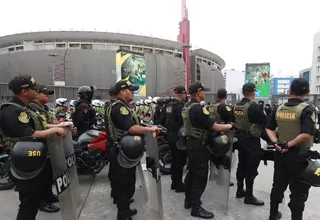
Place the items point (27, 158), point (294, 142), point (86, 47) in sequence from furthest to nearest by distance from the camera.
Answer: point (86, 47) < point (294, 142) < point (27, 158)

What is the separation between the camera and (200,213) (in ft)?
10.3

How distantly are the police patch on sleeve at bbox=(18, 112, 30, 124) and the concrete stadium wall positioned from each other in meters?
39.1

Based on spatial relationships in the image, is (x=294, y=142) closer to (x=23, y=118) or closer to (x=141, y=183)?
(x=141, y=183)

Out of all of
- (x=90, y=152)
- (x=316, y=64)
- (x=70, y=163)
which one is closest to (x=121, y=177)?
(x=70, y=163)

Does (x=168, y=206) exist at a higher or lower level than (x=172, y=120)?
lower

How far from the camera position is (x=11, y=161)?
87.7 inches

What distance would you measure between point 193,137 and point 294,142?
120 centimetres

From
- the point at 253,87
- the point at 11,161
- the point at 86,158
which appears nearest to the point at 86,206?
the point at 86,158

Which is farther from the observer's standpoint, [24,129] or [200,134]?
[200,134]

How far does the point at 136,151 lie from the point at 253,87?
6.92 ft

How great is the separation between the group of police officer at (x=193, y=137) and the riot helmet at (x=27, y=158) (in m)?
0.02

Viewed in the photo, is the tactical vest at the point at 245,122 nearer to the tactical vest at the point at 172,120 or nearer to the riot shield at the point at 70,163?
the tactical vest at the point at 172,120

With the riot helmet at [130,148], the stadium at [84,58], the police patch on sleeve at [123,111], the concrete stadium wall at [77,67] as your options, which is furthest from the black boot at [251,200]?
the concrete stadium wall at [77,67]

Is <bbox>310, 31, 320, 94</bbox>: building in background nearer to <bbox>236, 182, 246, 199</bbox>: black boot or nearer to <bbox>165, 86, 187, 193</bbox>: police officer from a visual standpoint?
<bbox>165, 86, 187, 193</bbox>: police officer
